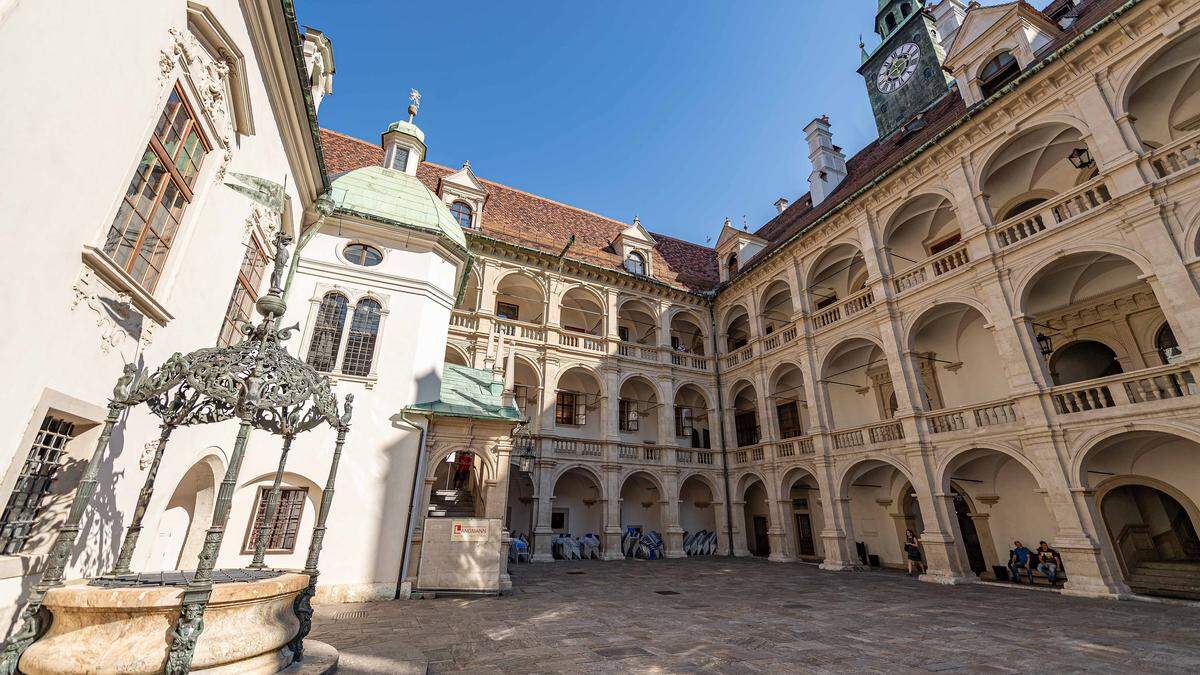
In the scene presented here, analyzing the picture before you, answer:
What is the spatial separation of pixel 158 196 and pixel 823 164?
24.5 metres

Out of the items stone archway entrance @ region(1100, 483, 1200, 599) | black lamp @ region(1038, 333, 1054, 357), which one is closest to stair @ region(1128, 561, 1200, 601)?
stone archway entrance @ region(1100, 483, 1200, 599)

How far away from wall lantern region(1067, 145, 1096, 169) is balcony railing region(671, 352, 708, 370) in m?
14.3

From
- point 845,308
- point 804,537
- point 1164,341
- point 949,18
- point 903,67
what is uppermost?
point 903,67

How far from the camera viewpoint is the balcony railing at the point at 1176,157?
1055 centimetres

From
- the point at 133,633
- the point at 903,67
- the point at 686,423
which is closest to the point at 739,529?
the point at 686,423

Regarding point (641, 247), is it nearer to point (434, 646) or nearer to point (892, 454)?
point (892, 454)

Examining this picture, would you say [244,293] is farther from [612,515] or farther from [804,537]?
[804,537]

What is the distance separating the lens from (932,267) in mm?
15312

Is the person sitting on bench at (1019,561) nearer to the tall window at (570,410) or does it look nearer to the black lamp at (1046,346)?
the black lamp at (1046,346)

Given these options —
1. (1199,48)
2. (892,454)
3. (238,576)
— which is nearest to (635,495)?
(892,454)

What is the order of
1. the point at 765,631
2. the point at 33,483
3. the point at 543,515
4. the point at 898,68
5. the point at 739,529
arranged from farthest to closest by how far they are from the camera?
1. the point at 898,68
2. the point at 739,529
3. the point at 543,515
4. the point at 765,631
5. the point at 33,483

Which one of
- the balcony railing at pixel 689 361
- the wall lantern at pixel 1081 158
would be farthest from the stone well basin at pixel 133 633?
the balcony railing at pixel 689 361

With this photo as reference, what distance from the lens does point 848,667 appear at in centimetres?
577

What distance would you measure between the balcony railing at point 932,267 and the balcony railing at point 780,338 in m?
4.15
